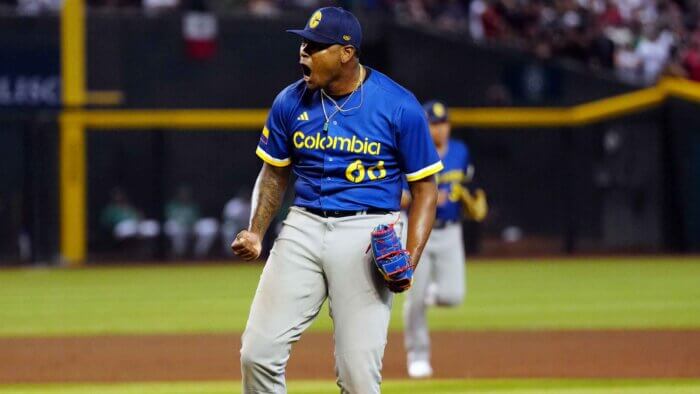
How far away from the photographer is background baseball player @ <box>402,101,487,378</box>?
10208 mm

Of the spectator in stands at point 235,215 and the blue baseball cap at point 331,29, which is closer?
the blue baseball cap at point 331,29

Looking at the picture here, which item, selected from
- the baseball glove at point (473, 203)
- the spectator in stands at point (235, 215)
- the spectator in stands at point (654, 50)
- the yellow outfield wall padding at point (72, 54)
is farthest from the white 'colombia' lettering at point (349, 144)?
the spectator in stands at point (654, 50)

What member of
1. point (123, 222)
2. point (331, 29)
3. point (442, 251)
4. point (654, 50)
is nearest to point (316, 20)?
point (331, 29)

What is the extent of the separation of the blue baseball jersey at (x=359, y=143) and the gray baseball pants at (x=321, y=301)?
11 cm

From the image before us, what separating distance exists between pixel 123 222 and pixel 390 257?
1806 centimetres

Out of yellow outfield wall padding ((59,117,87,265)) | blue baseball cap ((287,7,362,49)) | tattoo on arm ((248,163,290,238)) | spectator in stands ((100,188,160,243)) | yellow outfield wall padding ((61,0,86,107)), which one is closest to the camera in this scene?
blue baseball cap ((287,7,362,49))

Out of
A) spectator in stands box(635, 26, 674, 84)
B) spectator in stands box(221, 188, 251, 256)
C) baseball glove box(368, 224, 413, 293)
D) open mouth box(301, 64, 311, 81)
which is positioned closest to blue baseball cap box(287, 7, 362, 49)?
open mouth box(301, 64, 311, 81)

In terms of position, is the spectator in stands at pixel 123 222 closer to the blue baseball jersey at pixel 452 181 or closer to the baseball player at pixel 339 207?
the blue baseball jersey at pixel 452 181

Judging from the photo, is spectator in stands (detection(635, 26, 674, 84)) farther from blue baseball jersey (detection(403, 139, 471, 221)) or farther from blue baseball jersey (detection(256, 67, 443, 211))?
blue baseball jersey (detection(256, 67, 443, 211))

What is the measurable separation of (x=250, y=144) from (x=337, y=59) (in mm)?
18068

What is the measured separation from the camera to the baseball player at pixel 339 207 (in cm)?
584

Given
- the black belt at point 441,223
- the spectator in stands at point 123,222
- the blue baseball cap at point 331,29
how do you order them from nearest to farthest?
the blue baseball cap at point 331,29, the black belt at point 441,223, the spectator in stands at point 123,222

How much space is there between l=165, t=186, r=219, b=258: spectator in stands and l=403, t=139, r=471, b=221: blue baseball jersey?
1353cm

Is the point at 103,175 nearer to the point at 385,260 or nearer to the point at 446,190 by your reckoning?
the point at 446,190
